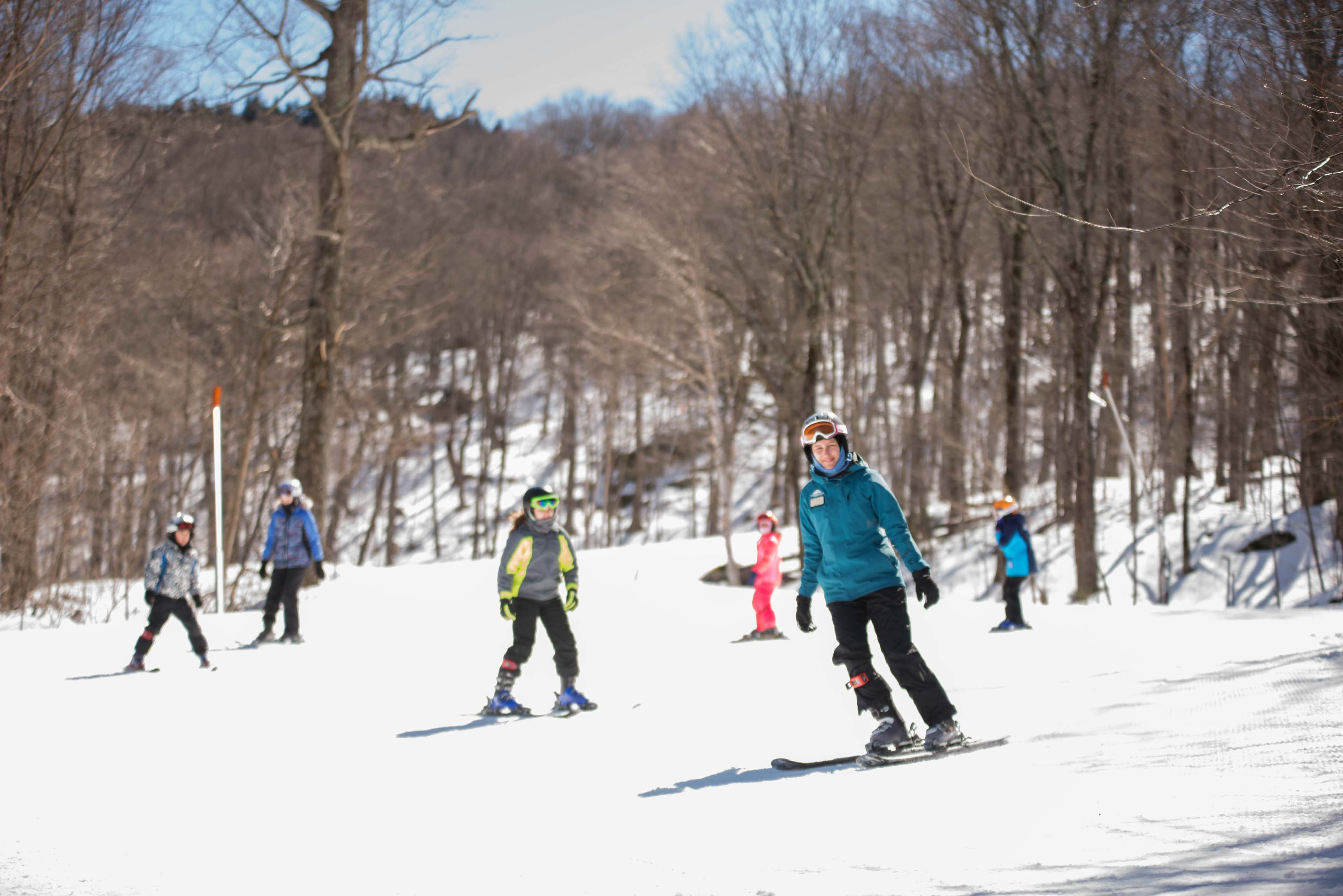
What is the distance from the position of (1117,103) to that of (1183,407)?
7448mm

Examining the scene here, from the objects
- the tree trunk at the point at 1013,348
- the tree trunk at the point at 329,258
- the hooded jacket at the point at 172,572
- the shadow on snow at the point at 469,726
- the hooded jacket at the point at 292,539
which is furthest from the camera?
the tree trunk at the point at 1013,348

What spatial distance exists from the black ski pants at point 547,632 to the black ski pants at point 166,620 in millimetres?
4064

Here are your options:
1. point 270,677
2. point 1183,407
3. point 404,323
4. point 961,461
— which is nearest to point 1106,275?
point 1183,407

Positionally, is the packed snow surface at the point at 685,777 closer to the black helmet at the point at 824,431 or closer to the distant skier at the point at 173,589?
the distant skier at the point at 173,589

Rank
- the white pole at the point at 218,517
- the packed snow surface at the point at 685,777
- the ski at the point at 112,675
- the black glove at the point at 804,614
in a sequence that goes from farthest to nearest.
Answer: the white pole at the point at 218,517 → the ski at the point at 112,675 → the black glove at the point at 804,614 → the packed snow surface at the point at 685,777

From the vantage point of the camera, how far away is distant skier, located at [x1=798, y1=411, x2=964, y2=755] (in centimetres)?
562

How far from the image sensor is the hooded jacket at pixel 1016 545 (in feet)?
41.8

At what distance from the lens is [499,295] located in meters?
47.2

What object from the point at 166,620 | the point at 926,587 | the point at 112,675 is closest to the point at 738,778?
the point at 926,587

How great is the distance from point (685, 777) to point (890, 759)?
1117 mm

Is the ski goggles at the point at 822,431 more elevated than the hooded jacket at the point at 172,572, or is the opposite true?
the ski goggles at the point at 822,431

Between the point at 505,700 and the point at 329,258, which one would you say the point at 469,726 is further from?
the point at 329,258

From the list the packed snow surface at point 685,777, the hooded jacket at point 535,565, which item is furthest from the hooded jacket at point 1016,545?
the hooded jacket at point 535,565

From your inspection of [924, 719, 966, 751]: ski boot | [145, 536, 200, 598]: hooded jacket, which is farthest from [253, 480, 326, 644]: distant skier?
[924, 719, 966, 751]: ski boot
